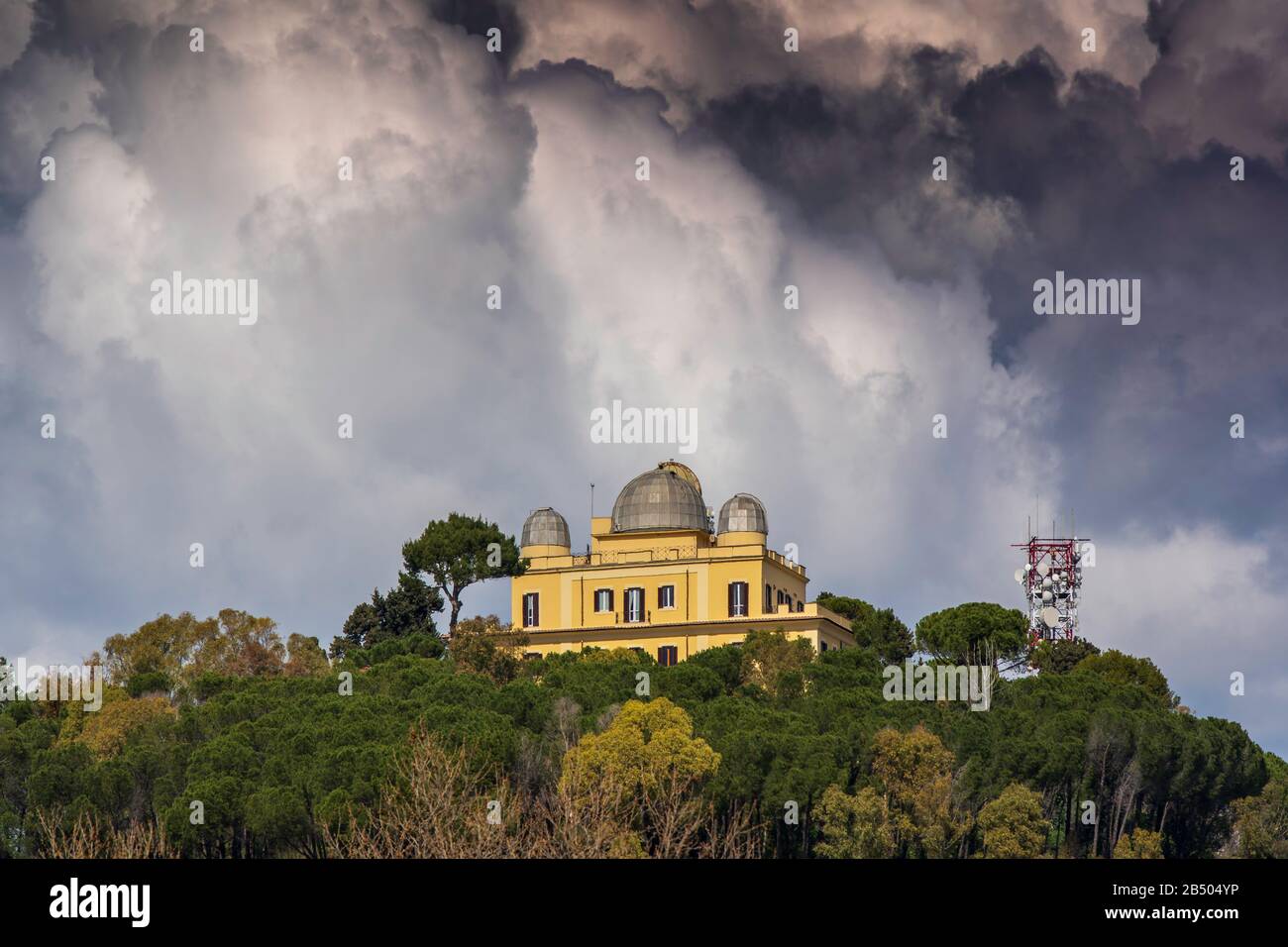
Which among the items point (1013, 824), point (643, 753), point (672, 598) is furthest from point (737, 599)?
point (643, 753)

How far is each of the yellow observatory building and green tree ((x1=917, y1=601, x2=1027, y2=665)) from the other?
242 inches

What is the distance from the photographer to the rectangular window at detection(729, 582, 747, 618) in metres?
82.7

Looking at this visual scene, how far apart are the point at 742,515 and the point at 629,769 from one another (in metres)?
36.2

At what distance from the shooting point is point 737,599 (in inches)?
3265

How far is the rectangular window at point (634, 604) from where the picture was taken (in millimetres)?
83750

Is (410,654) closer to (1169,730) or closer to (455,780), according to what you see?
(455,780)

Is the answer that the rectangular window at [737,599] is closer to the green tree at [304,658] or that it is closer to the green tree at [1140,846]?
the green tree at [304,658]

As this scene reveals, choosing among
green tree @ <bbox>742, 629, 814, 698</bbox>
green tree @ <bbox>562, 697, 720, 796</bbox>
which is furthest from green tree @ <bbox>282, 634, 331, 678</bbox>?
green tree @ <bbox>562, 697, 720, 796</bbox>

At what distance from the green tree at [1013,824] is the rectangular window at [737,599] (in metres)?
29.4

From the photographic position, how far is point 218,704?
200ft

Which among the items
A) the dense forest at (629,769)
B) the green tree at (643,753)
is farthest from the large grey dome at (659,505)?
the green tree at (643,753)
